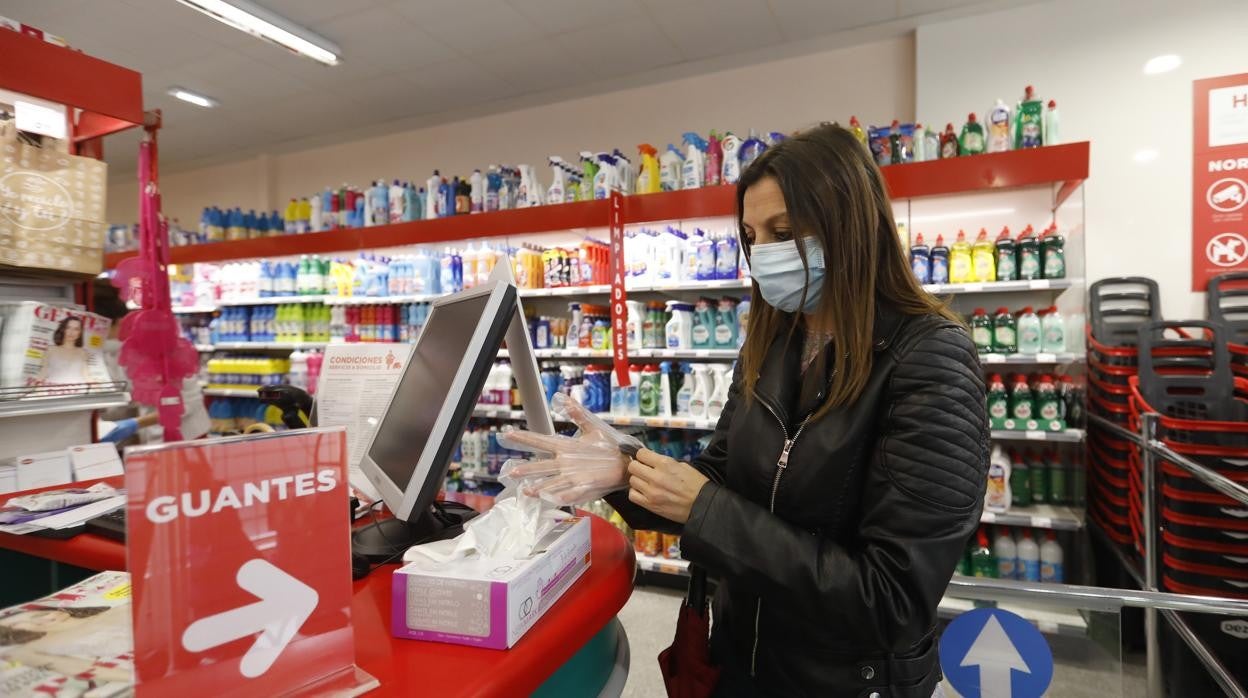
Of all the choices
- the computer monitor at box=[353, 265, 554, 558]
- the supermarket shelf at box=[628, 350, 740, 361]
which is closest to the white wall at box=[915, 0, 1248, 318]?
the supermarket shelf at box=[628, 350, 740, 361]

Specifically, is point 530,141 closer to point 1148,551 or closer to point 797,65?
point 797,65

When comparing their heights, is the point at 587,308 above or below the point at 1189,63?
below

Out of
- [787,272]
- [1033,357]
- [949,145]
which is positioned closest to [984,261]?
[1033,357]

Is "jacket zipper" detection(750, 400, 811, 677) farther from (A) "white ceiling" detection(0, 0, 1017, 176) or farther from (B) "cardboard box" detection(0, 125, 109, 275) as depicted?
(A) "white ceiling" detection(0, 0, 1017, 176)

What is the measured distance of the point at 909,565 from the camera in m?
0.86

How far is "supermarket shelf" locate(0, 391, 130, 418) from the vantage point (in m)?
2.04

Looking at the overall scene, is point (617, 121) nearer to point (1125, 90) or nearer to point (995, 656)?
point (1125, 90)

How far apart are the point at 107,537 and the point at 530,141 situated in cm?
499

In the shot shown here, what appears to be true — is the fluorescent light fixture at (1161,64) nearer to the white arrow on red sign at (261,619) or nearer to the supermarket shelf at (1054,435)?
the supermarket shelf at (1054,435)

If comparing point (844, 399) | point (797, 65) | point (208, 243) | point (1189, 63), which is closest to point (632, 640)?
point (844, 399)

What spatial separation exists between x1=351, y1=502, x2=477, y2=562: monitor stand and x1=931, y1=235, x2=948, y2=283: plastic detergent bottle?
313cm

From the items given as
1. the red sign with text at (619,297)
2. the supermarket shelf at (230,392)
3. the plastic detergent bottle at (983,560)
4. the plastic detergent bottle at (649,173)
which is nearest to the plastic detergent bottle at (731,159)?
the plastic detergent bottle at (649,173)

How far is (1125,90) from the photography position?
3773 millimetres

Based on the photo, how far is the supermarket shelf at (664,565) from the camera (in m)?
3.88
